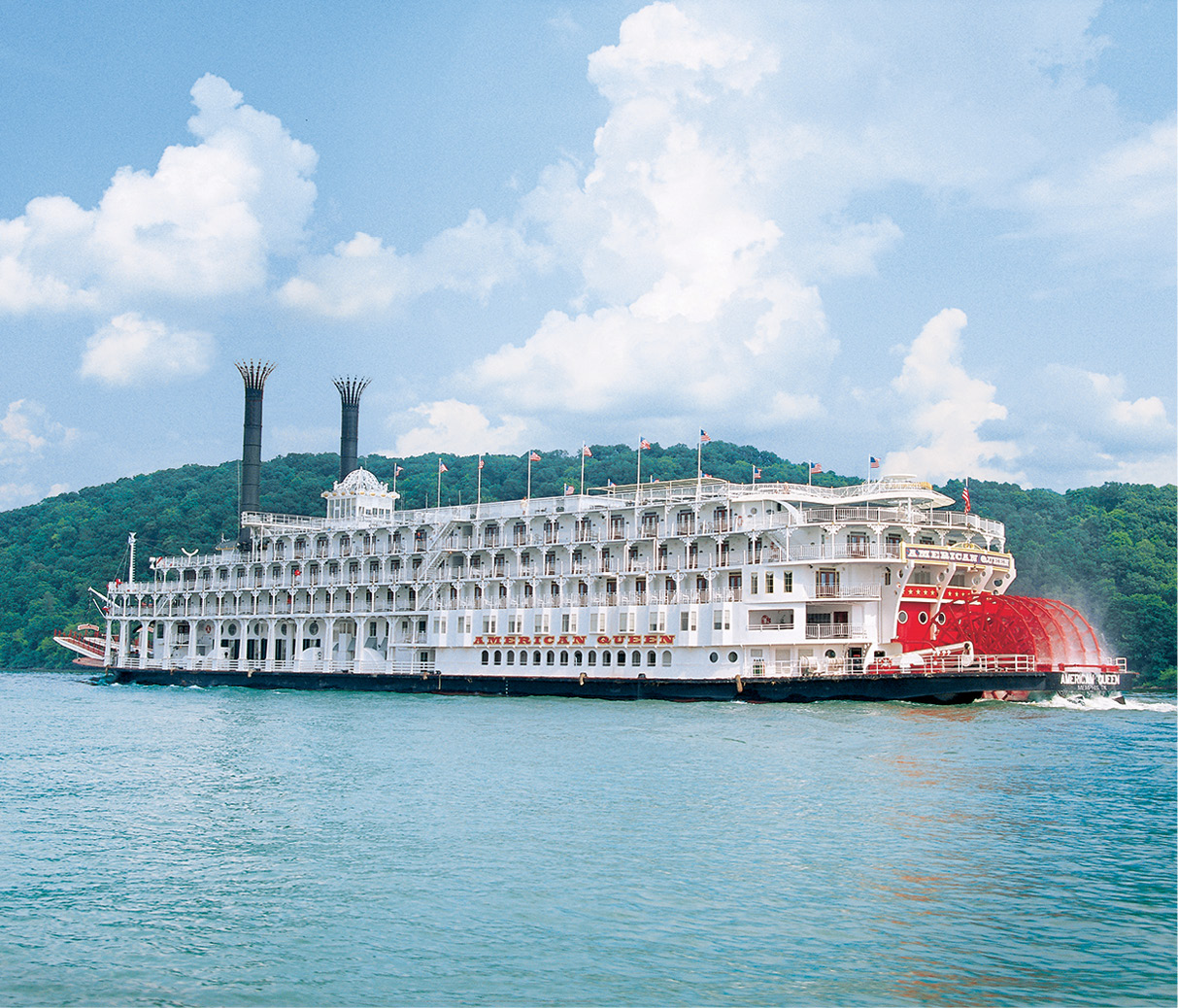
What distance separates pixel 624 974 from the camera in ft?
47.9

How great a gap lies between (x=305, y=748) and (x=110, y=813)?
1112cm

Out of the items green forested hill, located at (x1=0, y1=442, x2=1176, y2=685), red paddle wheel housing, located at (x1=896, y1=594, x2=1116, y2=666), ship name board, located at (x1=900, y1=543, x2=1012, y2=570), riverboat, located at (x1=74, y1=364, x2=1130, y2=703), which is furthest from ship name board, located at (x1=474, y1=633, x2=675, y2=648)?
green forested hill, located at (x1=0, y1=442, x2=1176, y2=685)

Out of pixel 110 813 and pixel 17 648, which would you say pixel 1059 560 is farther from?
pixel 17 648

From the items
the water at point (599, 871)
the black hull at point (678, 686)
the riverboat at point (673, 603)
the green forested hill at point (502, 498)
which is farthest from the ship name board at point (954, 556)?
the green forested hill at point (502, 498)

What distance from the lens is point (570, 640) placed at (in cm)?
5734

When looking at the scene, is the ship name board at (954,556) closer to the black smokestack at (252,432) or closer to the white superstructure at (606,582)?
the white superstructure at (606,582)

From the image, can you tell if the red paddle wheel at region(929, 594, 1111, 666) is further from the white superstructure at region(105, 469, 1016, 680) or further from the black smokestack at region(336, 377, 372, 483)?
the black smokestack at region(336, 377, 372, 483)

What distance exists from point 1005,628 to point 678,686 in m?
13.4

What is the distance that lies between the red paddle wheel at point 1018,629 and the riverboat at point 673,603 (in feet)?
0.25

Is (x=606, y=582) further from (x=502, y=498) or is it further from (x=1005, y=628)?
(x=502, y=498)

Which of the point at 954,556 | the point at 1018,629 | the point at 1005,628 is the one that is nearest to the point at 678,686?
the point at 954,556

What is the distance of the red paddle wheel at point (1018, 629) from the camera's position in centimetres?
4738

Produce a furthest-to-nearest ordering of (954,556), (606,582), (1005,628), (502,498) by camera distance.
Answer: (502,498) → (606,582) → (954,556) → (1005,628)

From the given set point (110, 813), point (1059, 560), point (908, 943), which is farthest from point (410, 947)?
point (1059, 560)
